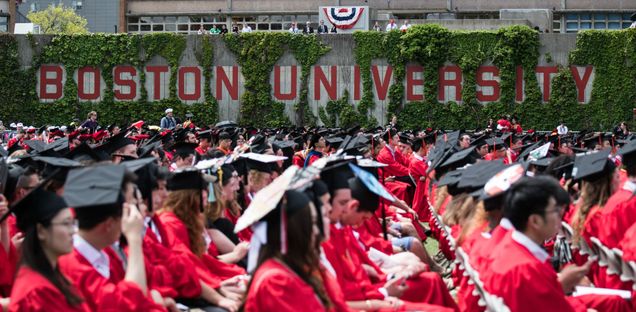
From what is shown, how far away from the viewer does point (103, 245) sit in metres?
4.80

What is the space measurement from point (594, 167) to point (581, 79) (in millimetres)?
26947

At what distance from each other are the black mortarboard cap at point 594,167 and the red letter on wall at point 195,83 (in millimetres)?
28317

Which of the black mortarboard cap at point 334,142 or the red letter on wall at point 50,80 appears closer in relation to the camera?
the black mortarboard cap at point 334,142

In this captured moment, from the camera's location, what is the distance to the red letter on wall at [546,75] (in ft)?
109

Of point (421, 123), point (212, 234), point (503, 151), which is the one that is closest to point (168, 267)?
point (212, 234)

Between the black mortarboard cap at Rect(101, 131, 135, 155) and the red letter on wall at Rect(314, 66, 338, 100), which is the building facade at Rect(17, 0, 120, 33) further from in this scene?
the black mortarboard cap at Rect(101, 131, 135, 155)

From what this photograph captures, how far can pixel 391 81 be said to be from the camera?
34125mm

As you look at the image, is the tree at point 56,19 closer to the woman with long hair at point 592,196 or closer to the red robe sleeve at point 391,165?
the red robe sleeve at point 391,165

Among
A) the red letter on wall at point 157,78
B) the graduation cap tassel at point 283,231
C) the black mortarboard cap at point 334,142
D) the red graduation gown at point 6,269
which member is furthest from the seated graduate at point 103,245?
the red letter on wall at point 157,78

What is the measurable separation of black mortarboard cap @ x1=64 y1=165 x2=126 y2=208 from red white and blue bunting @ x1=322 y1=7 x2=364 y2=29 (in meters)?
31.7

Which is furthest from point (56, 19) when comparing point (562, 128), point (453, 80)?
point (562, 128)

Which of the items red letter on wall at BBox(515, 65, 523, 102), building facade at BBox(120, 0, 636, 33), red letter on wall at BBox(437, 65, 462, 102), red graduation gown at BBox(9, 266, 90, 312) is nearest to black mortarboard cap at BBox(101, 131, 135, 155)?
red graduation gown at BBox(9, 266, 90, 312)

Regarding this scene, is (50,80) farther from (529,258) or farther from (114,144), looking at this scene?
(529,258)

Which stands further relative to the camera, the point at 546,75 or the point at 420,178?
Answer: the point at 546,75
